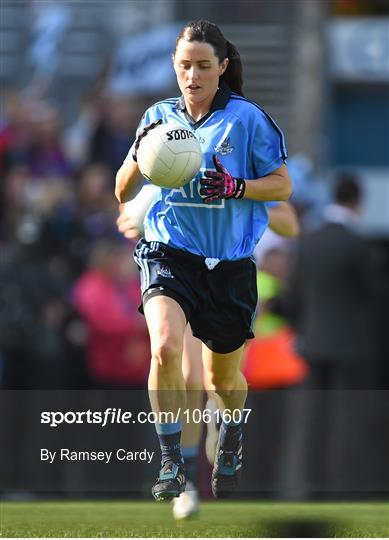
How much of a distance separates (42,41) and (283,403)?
6184 millimetres

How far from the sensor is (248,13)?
1803 cm

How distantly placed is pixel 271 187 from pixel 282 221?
92 centimetres

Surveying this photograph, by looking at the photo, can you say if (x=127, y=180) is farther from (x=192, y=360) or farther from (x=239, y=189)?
(x=192, y=360)

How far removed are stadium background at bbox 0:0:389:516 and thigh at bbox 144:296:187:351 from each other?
11.2 ft

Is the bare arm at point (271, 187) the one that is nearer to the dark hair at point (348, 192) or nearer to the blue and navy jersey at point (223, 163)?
the blue and navy jersey at point (223, 163)

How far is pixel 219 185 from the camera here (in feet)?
23.2

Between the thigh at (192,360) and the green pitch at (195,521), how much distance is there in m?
0.75

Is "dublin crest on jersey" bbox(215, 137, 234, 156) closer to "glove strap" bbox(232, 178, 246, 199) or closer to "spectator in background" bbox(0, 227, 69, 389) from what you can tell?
"glove strap" bbox(232, 178, 246, 199)

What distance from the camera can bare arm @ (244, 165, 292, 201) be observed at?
7.29m

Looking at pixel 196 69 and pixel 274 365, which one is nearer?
pixel 196 69

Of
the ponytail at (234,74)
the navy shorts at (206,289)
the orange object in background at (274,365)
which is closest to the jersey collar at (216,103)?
the ponytail at (234,74)

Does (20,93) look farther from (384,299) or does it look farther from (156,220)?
(156,220)

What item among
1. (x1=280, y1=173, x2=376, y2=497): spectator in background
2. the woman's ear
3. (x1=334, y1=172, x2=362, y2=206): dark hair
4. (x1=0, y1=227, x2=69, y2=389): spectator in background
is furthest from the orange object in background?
the woman's ear

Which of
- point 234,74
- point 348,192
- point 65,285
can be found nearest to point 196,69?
point 234,74
